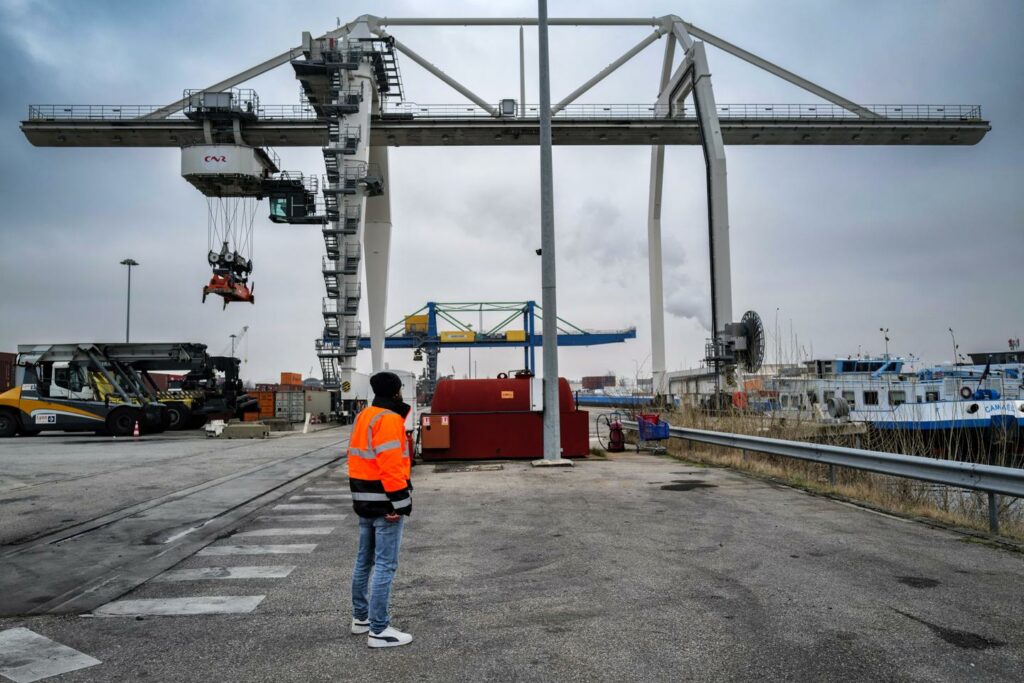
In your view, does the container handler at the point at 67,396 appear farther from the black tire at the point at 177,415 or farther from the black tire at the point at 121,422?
the black tire at the point at 177,415

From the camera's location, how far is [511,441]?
16.3 metres

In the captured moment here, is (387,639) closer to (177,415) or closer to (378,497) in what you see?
(378,497)

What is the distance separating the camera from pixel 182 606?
541cm

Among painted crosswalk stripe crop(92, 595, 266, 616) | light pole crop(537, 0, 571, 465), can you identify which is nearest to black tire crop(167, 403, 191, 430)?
light pole crop(537, 0, 571, 465)

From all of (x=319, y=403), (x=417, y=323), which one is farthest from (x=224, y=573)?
(x=417, y=323)

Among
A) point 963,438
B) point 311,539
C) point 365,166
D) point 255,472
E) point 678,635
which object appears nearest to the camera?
point 678,635

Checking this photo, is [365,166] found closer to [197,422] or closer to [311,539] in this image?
[197,422]

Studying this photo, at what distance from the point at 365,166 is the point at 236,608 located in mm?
39503

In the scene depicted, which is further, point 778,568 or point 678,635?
point 778,568

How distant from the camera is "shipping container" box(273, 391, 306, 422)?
1642 inches

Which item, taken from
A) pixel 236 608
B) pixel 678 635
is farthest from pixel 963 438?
pixel 236 608

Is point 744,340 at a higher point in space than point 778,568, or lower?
→ higher

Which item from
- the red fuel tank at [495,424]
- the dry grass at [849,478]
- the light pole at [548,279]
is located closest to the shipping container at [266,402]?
the red fuel tank at [495,424]

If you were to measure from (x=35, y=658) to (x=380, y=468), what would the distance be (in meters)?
2.38
